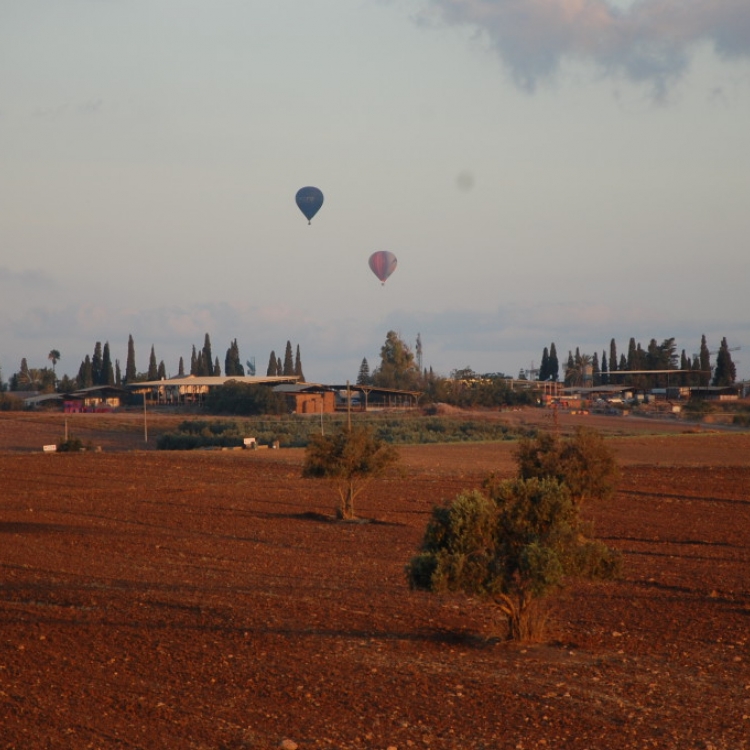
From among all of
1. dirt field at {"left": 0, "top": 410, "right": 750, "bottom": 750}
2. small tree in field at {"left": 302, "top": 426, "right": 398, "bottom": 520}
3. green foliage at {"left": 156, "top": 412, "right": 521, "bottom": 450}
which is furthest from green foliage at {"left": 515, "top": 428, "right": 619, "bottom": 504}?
green foliage at {"left": 156, "top": 412, "right": 521, "bottom": 450}

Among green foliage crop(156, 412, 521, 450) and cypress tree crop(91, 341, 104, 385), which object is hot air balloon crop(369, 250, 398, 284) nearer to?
green foliage crop(156, 412, 521, 450)

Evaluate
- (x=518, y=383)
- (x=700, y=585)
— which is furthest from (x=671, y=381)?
(x=700, y=585)

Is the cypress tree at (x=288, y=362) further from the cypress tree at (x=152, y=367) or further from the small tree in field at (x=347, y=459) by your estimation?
the small tree in field at (x=347, y=459)

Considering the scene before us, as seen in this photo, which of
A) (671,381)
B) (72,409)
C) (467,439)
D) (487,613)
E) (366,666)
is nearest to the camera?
(366,666)

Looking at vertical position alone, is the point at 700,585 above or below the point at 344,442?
below

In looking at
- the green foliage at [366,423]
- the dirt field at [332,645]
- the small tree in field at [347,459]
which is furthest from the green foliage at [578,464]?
the green foliage at [366,423]

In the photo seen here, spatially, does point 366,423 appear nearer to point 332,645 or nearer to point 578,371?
point 332,645

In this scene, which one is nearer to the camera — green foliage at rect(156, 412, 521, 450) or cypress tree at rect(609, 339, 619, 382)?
green foliage at rect(156, 412, 521, 450)

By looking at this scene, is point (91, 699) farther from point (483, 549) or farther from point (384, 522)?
point (384, 522)
